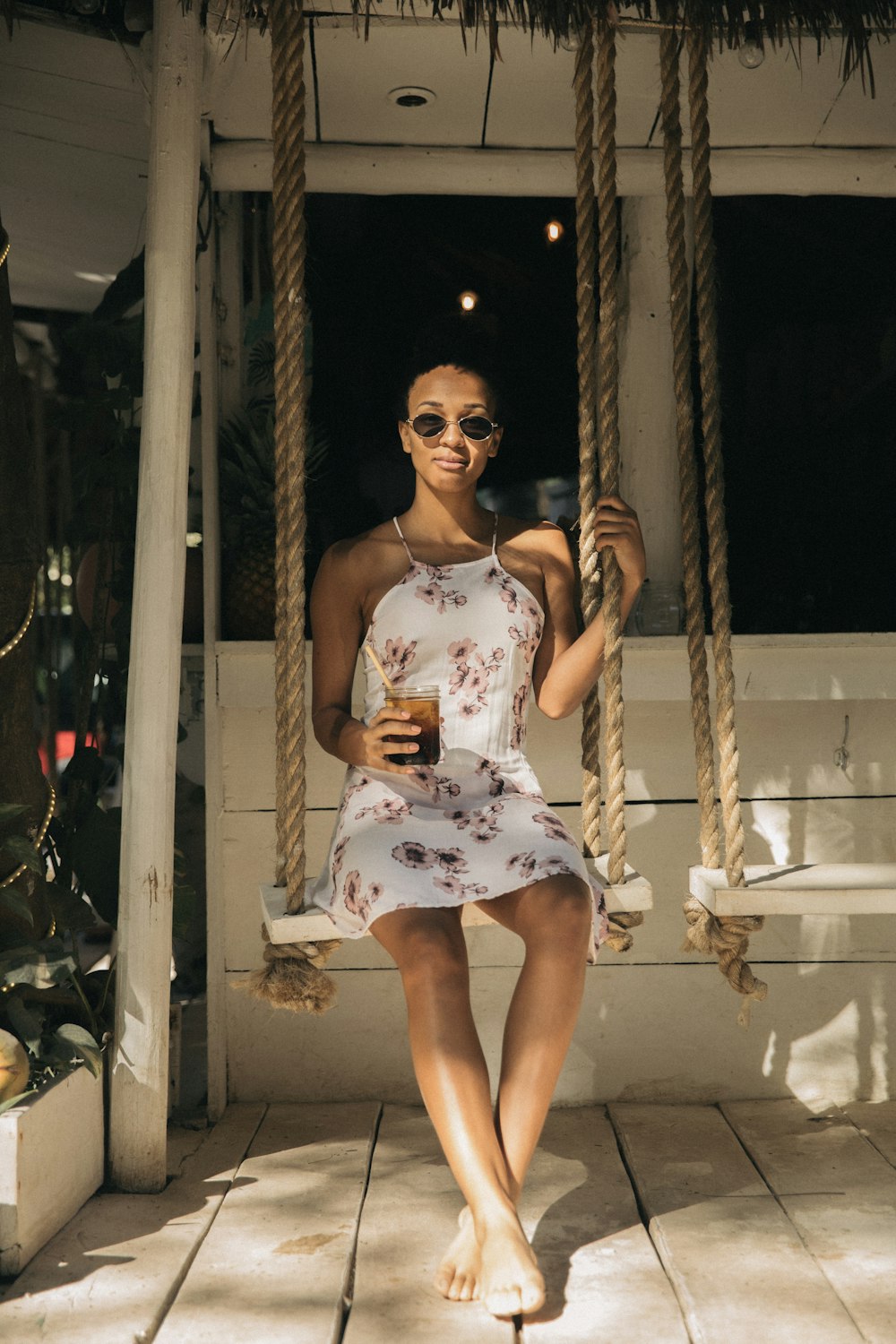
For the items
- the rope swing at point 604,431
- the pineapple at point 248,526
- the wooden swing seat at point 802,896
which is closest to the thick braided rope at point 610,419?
the rope swing at point 604,431

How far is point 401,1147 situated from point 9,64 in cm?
268

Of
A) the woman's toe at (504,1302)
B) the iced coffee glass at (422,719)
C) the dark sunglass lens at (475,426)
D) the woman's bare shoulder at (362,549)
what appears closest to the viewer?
the woman's toe at (504,1302)

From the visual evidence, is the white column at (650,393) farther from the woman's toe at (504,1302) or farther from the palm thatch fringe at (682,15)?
the woman's toe at (504,1302)

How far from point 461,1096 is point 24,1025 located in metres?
0.91

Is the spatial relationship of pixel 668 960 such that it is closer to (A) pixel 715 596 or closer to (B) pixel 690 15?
(A) pixel 715 596

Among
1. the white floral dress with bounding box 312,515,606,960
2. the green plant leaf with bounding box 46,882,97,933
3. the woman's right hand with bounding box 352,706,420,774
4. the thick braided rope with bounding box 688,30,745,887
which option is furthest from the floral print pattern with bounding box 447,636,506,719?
the green plant leaf with bounding box 46,882,97,933

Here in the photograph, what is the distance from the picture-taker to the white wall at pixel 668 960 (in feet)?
10.9

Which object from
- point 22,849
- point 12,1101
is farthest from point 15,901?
point 12,1101

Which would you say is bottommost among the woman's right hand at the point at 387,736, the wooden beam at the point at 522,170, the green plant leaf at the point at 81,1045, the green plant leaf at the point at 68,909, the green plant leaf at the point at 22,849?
the green plant leaf at the point at 81,1045

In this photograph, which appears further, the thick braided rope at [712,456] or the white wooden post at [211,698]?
the white wooden post at [211,698]

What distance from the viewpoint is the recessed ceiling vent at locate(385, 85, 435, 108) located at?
296cm

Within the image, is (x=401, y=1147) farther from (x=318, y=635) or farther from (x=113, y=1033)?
(x=318, y=635)

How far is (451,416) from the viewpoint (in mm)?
2689

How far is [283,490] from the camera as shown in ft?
8.16
